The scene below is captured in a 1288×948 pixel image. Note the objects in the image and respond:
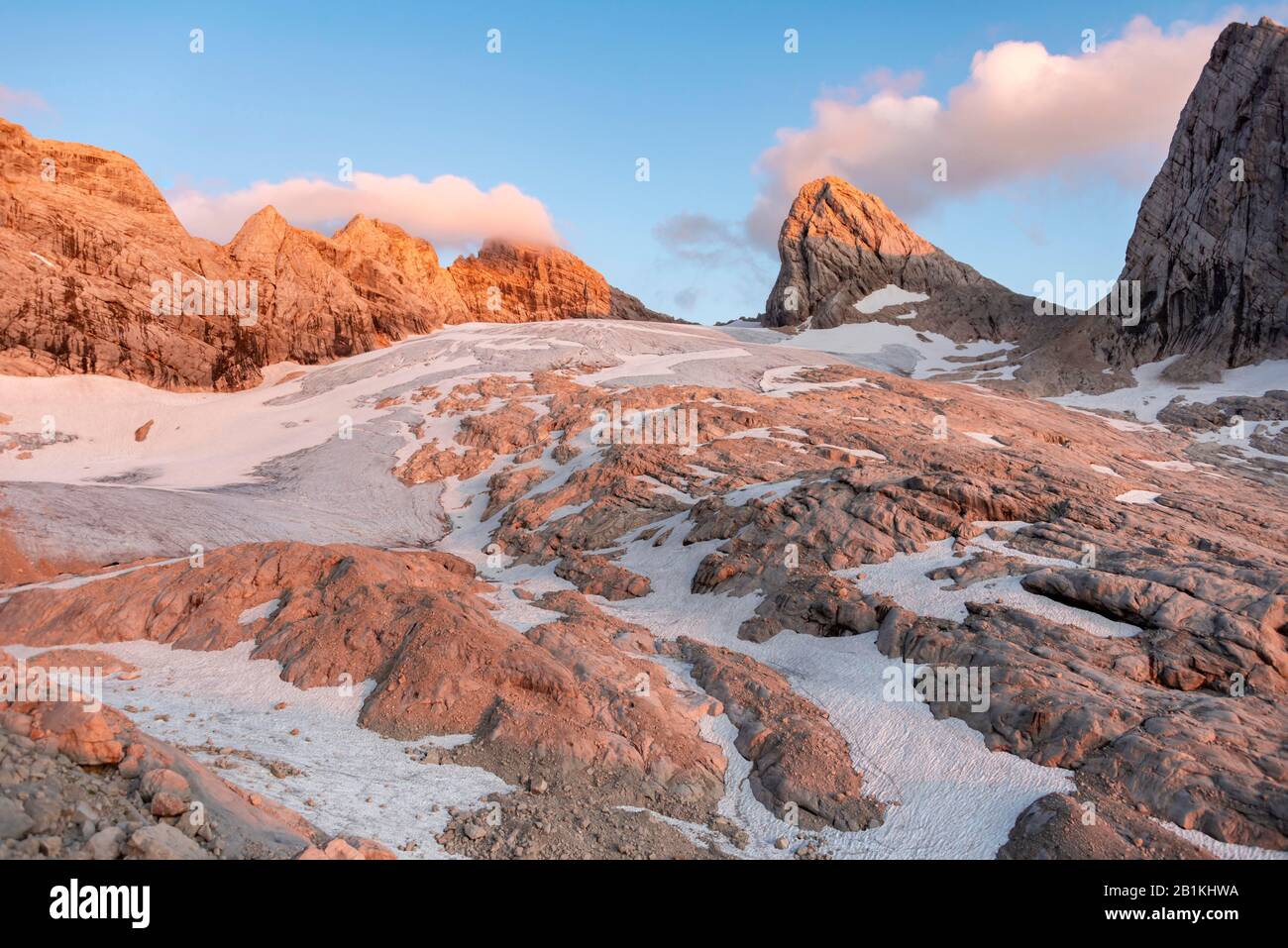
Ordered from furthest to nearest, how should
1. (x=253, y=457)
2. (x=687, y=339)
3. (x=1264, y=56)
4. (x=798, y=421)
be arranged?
(x=687, y=339) < (x=1264, y=56) < (x=253, y=457) < (x=798, y=421)

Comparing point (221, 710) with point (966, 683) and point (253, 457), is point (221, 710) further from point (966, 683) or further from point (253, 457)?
point (253, 457)

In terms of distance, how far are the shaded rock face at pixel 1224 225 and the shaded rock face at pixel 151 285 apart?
9028cm

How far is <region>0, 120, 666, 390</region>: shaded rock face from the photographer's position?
230 ft

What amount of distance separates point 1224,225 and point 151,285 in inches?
4451

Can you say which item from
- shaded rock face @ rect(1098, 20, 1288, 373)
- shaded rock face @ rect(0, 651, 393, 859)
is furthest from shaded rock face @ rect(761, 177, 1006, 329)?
shaded rock face @ rect(0, 651, 393, 859)

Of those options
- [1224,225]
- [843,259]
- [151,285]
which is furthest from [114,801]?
Result: [843,259]

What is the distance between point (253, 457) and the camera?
179 ft

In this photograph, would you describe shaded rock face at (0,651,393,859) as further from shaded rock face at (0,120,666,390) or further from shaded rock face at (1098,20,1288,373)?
shaded rock face at (1098,20,1288,373)

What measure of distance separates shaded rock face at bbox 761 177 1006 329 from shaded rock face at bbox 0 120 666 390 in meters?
58.6

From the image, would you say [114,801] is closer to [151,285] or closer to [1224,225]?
[151,285]

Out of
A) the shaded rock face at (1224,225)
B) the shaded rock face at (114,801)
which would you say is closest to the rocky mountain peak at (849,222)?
the shaded rock face at (1224,225)

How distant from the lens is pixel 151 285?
252 ft
